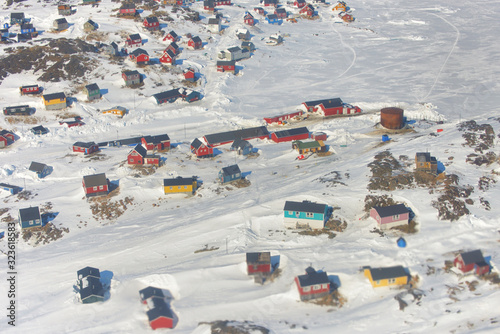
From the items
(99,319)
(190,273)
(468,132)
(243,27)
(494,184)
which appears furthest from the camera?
(243,27)

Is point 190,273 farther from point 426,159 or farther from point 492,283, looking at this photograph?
point 426,159

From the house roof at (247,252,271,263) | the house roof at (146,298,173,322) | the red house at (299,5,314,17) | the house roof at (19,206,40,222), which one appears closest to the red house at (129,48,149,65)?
the house roof at (19,206,40,222)

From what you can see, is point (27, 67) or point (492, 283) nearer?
point (492, 283)

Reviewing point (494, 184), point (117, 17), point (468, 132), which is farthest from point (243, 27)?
point (494, 184)

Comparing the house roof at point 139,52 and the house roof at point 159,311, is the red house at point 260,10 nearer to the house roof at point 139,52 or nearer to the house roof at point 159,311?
the house roof at point 139,52

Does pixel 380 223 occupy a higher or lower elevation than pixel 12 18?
lower

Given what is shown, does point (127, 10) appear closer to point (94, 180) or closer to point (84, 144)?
point (84, 144)

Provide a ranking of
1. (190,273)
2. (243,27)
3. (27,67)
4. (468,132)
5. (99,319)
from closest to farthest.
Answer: (99,319), (190,273), (468,132), (27,67), (243,27)

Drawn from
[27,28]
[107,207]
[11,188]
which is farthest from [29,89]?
A: [107,207]
